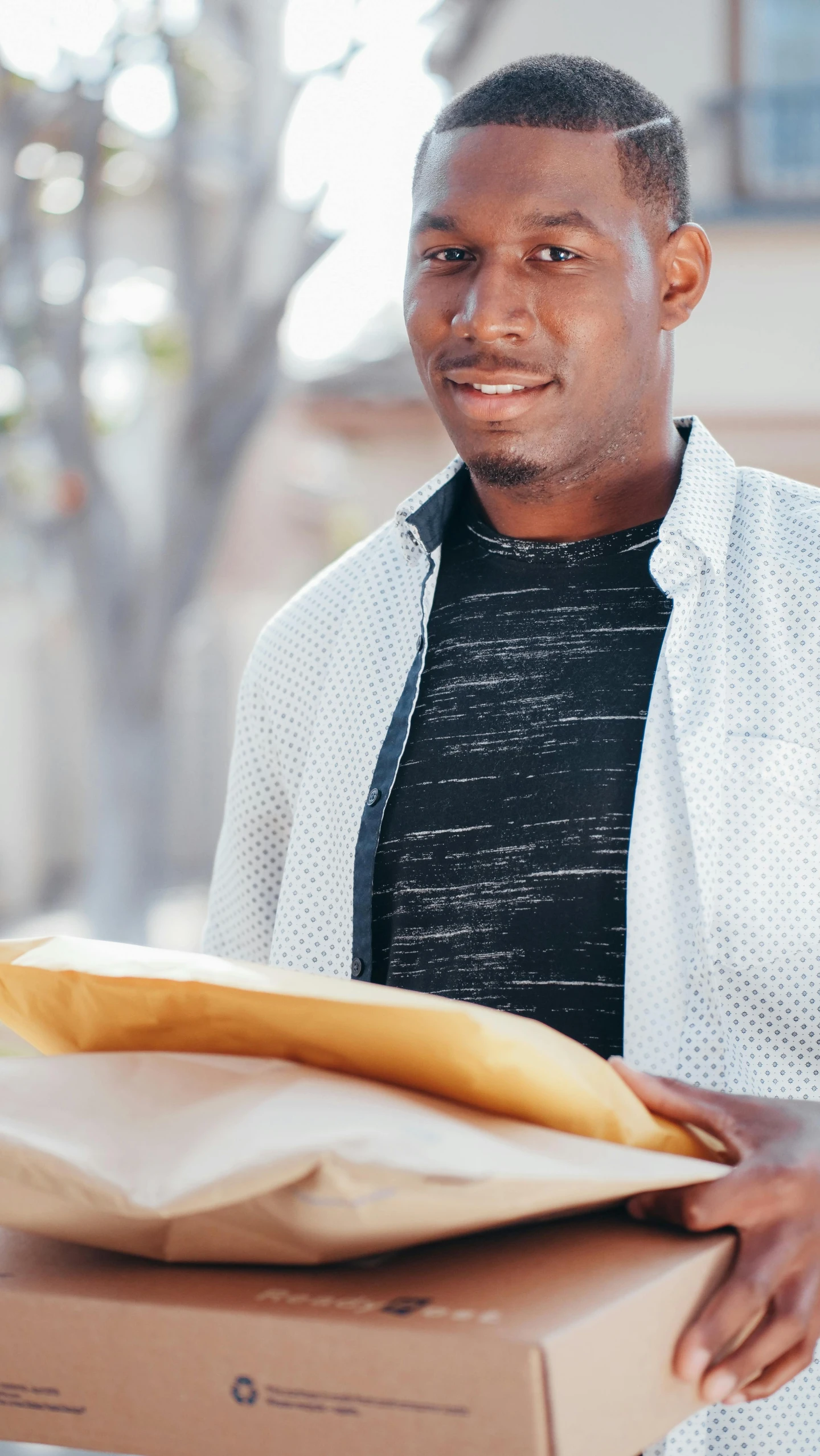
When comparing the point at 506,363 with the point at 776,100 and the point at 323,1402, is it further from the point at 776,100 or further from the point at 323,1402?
the point at 776,100

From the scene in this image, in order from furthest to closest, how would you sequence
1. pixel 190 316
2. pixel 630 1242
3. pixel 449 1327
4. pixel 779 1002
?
pixel 190 316, pixel 779 1002, pixel 630 1242, pixel 449 1327

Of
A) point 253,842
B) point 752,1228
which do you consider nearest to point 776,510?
point 253,842

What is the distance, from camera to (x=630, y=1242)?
981 millimetres

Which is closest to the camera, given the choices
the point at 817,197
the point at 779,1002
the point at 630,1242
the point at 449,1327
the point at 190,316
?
the point at 449,1327

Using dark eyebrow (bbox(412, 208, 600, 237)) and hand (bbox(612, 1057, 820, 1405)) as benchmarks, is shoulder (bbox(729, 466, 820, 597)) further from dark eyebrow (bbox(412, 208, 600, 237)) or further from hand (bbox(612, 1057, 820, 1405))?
hand (bbox(612, 1057, 820, 1405))

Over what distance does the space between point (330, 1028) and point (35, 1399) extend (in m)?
0.28

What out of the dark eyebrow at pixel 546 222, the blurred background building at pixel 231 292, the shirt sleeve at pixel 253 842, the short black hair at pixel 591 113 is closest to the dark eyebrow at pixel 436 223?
the dark eyebrow at pixel 546 222

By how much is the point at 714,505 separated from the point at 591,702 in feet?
0.83

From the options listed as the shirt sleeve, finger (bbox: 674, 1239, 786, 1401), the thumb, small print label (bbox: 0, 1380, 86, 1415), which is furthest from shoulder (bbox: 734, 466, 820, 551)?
small print label (bbox: 0, 1380, 86, 1415)

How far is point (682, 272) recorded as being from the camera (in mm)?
1779

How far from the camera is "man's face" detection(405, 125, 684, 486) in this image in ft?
5.33

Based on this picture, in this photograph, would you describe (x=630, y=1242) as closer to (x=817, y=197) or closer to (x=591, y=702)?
(x=591, y=702)

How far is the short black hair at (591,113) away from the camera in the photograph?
170 cm

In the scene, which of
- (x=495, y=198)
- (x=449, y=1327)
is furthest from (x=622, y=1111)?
(x=495, y=198)
